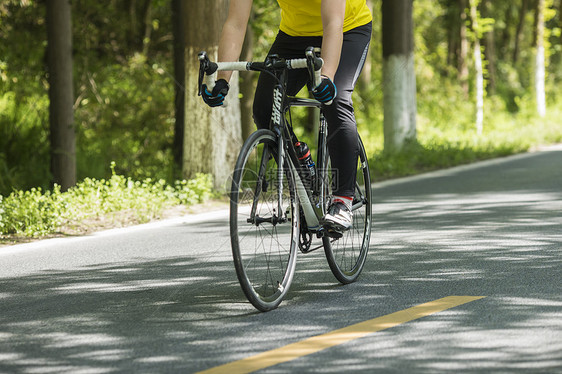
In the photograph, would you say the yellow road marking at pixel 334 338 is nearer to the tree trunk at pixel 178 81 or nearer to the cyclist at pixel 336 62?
the cyclist at pixel 336 62

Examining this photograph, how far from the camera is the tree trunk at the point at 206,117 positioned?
11086 millimetres

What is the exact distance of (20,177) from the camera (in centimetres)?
1285

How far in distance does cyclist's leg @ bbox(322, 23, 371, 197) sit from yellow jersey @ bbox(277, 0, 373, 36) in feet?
0.21

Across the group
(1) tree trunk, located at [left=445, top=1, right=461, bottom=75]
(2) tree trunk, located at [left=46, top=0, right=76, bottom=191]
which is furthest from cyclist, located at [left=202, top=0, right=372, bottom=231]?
(1) tree trunk, located at [left=445, top=1, right=461, bottom=75]

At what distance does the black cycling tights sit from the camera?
5.17 meters

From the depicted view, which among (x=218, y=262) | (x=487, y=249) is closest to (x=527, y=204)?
(x=487, y=249)

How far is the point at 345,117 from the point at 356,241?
106 cm

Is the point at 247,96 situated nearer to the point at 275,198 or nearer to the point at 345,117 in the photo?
the point at 345,117

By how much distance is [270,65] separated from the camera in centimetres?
Answer: 484

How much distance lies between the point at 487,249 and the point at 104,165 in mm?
8306

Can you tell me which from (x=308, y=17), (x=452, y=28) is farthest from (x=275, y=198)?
(x=452, y=28)

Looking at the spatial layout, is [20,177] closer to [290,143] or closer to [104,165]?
[104,165]

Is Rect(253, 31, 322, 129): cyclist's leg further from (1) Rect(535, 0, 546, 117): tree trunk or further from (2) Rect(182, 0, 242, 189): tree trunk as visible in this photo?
(1) Rect(535, 0, 546, 117): tree trunk

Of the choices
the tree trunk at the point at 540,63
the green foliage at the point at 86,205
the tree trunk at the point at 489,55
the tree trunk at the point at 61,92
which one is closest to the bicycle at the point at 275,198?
the green foliage at the point at 86,205
